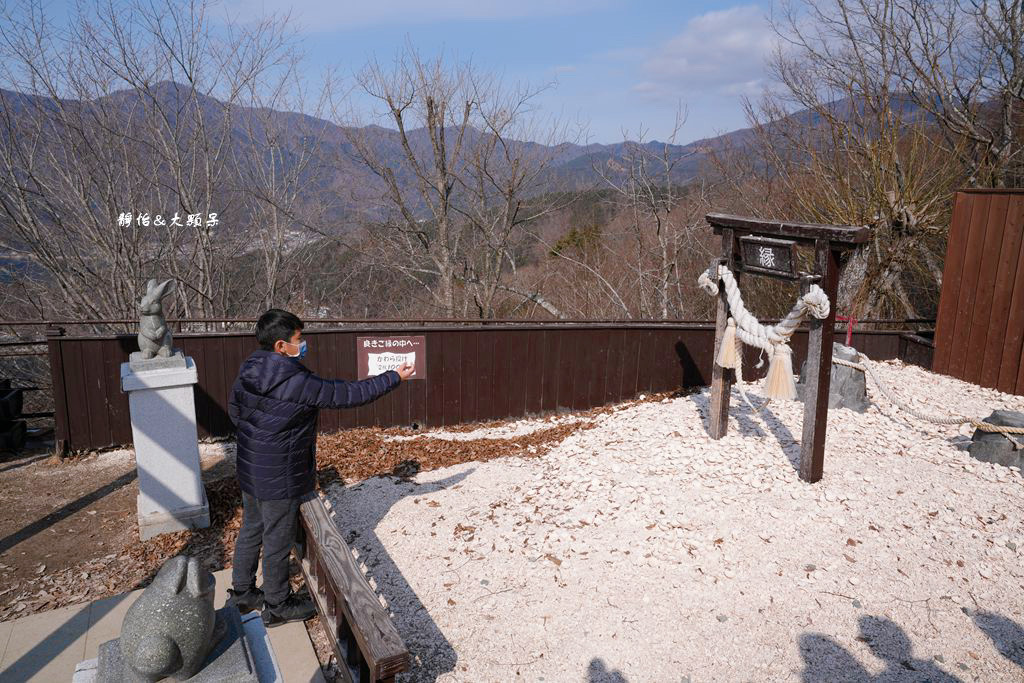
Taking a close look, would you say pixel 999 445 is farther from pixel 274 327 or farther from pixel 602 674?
pixel 274 327

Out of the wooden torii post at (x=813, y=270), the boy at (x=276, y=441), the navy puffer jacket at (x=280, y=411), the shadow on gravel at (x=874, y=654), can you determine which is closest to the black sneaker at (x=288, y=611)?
the boy at (x=276, y=441)

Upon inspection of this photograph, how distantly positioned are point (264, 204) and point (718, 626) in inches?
473

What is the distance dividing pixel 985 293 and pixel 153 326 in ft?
33.2

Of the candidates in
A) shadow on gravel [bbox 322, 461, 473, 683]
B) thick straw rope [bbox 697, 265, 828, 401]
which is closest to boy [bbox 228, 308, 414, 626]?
Answer: shadow on gravel [bbox 322, 461, 473, 683]

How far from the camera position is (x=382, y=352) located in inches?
337

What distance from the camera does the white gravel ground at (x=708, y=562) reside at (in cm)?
378

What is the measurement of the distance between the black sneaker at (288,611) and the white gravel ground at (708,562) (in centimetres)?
53

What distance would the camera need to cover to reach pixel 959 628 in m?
3.95

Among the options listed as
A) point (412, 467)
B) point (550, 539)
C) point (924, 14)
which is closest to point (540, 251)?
point (924, 14)

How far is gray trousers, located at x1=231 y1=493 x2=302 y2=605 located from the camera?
3986 mm

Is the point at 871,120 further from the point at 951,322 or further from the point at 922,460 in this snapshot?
the point at 922,460

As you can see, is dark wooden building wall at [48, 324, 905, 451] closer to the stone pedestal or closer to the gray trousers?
the stone pedestal

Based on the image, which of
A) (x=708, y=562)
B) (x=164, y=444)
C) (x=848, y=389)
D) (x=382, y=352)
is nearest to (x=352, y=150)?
(x=382, y=352)

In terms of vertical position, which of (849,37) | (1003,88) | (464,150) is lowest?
(464,150)
